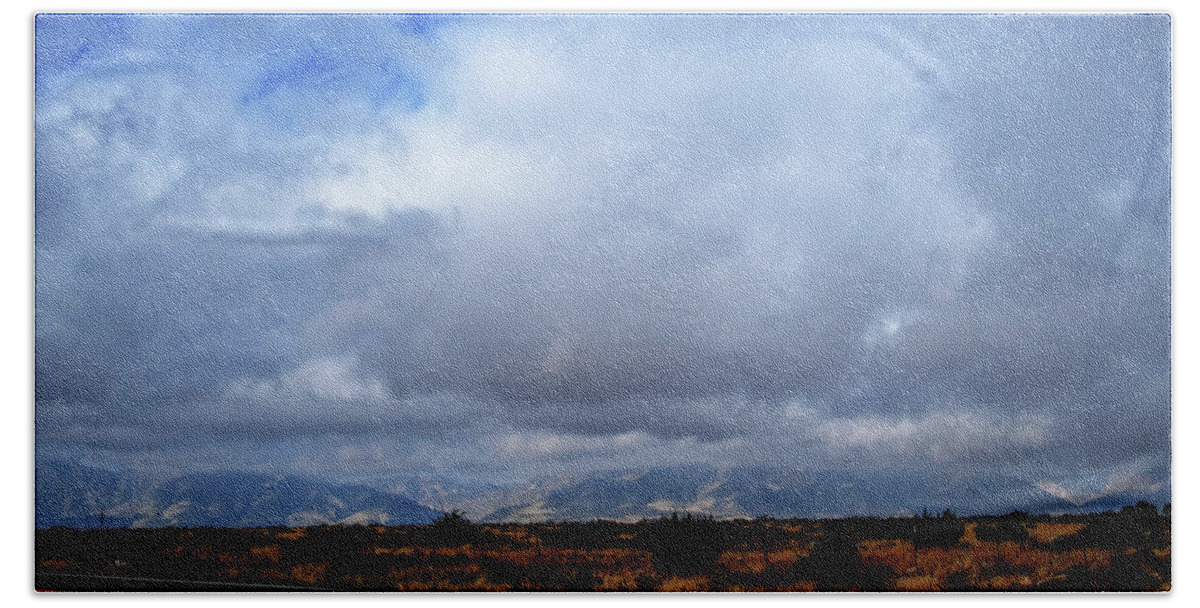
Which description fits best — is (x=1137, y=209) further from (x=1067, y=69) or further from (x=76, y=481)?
(x=76, y=481)

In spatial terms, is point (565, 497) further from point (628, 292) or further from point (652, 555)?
point (628, 292)

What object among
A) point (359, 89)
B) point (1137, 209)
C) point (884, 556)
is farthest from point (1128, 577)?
point (359, 89)

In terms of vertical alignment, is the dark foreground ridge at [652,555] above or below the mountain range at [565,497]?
below

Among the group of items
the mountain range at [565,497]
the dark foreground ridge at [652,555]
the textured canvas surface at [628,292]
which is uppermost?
the textured canvas surface at [628,292]

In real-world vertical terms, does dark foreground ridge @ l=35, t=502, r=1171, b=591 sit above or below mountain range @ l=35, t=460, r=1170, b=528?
below

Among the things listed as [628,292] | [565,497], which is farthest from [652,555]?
[628,292]
